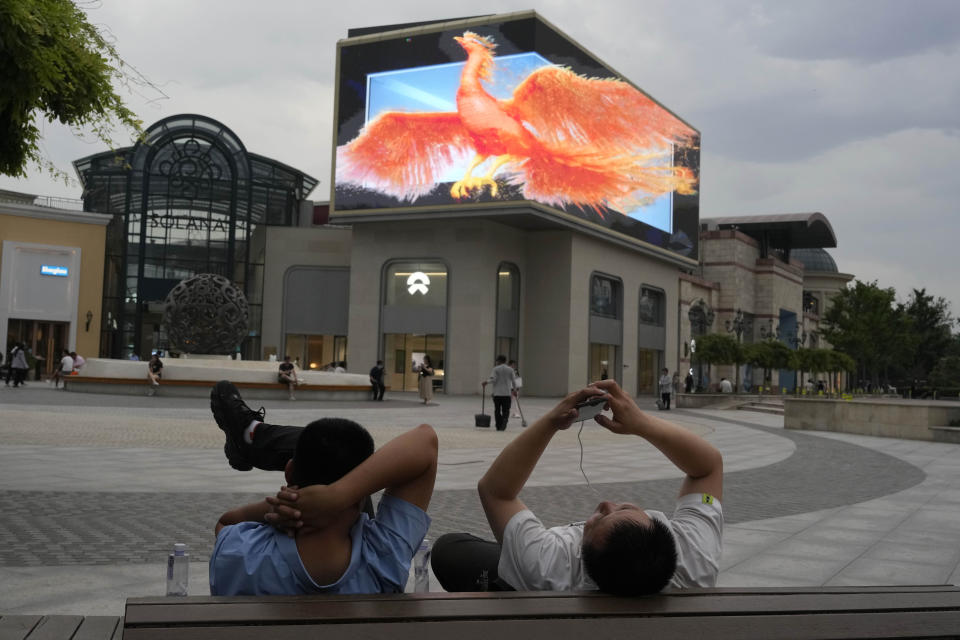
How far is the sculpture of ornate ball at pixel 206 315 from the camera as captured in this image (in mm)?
27859

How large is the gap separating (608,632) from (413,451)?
816 mm

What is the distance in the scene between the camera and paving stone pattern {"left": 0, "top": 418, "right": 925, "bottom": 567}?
234 inches

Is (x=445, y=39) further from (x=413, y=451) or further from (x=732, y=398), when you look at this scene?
(x=413, y=451)

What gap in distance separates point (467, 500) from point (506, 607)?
20.8 ft

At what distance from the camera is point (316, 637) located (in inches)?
78.8

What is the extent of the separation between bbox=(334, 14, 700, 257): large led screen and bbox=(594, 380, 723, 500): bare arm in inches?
1440

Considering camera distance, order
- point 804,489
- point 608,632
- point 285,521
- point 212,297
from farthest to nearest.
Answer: point 212,297
point 804,489
point 285,521
point 608,632

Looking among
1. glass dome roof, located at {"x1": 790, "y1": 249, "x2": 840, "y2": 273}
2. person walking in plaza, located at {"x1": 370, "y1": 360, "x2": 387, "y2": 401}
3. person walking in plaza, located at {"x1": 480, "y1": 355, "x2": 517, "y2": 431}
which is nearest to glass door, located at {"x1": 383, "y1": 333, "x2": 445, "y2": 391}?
person walking in plaza, located at {"x1": 370, "y1": 360, "x2": 387, "y2": 401}

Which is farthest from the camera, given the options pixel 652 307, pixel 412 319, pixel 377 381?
pixel 652 307

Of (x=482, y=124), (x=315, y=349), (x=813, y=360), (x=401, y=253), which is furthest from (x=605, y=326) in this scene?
(x=315, y=349)

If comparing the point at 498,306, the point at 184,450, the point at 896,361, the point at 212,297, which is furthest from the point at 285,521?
the point at 896,361

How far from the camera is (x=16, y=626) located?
2.87 meters

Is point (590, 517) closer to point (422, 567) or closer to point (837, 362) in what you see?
point (422, 567)

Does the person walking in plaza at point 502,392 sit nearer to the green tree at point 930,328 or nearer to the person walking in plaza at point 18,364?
the person walking in plaza at point 18,364
